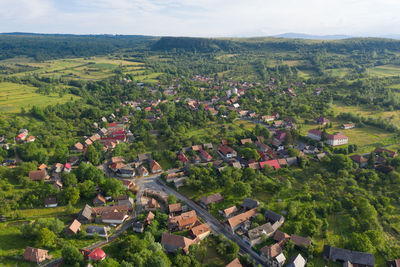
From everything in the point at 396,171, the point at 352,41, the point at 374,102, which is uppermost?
the point at 352,41

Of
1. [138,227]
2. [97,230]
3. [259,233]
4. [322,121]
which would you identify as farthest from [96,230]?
[322,121]

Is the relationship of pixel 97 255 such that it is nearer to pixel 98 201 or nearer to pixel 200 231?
pixel 98 201

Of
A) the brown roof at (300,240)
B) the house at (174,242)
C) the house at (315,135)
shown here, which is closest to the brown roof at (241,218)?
the house at (174,242)

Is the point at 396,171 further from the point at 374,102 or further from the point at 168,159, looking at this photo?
the point at 374,102

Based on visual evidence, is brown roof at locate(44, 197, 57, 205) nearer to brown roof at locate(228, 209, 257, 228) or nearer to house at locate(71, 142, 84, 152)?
house at locate(71, 142, 84, 152)

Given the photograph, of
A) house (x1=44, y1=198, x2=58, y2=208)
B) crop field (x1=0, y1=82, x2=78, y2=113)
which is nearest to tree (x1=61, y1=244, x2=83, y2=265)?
house (x1=44, y1=198, x2=58, y2=208)

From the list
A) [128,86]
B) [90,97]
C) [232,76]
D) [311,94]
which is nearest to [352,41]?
[232,76]
